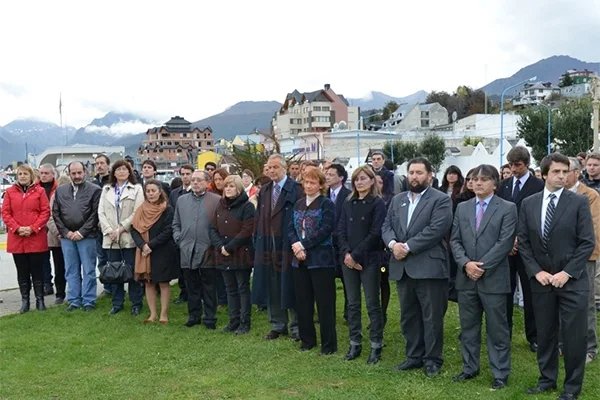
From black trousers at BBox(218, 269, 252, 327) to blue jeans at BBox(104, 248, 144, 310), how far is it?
1.66 metres

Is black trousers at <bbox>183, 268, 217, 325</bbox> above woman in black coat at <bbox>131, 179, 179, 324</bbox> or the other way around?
the other way around

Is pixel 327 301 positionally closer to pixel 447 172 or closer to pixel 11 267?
pixel 447 172

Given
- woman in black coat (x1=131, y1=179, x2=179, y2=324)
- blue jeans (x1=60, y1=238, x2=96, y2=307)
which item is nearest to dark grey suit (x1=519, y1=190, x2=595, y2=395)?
woman in black coat (x1=131, y1=179, x2=179, y2=324)

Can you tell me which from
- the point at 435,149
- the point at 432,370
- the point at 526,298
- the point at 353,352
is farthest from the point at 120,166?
the point at 435,149

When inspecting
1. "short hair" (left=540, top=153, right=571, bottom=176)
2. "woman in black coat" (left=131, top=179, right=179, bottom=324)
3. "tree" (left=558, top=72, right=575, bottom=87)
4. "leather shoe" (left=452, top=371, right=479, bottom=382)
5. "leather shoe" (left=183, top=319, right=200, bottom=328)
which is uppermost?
"tree" (left=558, top=72, right=575, bottom=87)

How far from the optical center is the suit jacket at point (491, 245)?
5160 millimetres

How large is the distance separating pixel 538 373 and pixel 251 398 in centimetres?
268

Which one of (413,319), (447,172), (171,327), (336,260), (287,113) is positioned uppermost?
(287,113)

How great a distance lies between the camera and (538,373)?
5.52 metres

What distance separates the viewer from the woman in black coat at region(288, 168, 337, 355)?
6340 millimetres

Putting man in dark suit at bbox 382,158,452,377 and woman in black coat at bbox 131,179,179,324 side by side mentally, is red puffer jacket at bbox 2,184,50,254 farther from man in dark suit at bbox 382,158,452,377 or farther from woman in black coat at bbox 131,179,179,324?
man in dark suit at bbox 382,158,452,377

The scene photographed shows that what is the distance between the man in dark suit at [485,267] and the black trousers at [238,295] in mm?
2963

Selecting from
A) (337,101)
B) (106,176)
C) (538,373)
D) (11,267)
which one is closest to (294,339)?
(538,373)

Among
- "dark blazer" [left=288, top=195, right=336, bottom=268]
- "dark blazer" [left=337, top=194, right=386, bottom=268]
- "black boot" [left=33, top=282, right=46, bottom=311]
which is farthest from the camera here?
"black boot" [left=33, top=282, right=46, bottom=311]
